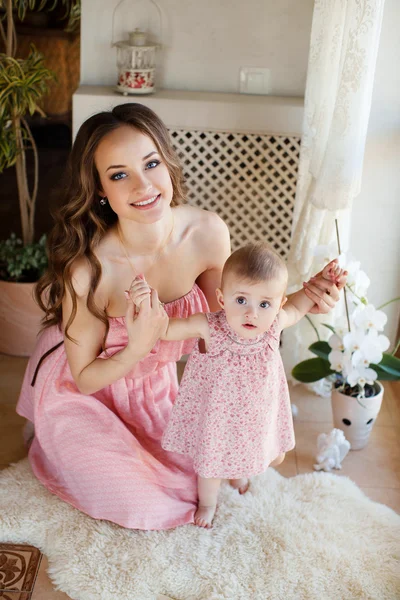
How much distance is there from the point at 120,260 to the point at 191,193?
99 cm

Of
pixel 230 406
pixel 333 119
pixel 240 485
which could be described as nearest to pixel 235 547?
pixel 240 485

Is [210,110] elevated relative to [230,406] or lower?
elevated

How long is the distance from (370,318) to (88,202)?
38.2 inches

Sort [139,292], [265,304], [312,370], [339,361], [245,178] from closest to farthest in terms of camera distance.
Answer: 1. [139,292]
2. [265,304]
3. [339,361]
4. [312,370]
5. [245,178]

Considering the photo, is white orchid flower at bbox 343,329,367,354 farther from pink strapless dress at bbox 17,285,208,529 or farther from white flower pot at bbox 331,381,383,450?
pink strapless dress at bbox 17,285,208,529

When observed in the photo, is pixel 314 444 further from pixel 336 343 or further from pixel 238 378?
pixel 238 378

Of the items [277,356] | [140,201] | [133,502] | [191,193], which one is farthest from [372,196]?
[133,502]

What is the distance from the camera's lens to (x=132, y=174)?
1.82m

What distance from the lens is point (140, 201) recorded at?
1.83 m

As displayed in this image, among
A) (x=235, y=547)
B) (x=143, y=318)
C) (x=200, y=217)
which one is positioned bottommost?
(x=235, y=547)

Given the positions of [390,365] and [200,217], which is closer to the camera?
[200,217]

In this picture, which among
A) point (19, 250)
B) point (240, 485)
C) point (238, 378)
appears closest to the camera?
point (238, 378)

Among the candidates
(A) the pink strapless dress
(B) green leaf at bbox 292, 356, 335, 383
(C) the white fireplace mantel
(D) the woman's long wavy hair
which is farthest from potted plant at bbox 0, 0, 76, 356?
(B) green leaf at bbox 292, 356, 335, 383

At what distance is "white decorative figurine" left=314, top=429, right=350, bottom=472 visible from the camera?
7.93 ft
